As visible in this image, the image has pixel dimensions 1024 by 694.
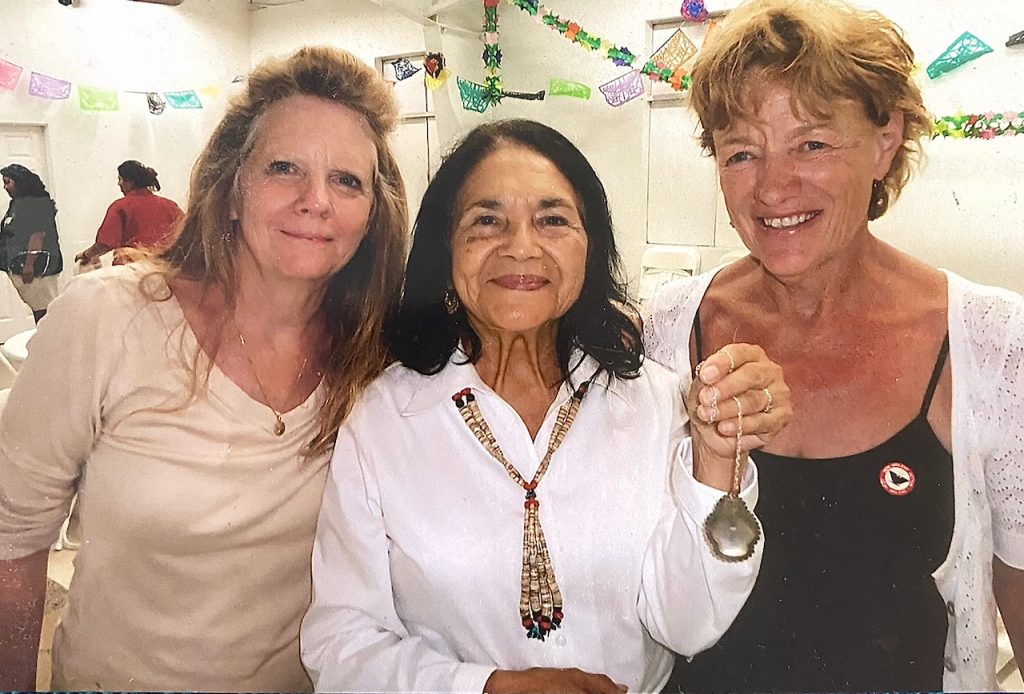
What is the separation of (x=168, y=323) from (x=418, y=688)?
A: 434 millimetres

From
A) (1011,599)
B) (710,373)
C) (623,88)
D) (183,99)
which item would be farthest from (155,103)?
(1011,599)

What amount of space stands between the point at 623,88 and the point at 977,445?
46 cm

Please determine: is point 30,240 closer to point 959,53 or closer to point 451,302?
point 451,302

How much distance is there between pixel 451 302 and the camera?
0.73 metres

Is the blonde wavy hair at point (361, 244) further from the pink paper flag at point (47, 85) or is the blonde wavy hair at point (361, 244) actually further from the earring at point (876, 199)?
the earring at point (876, 199)

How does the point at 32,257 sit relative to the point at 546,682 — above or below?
above

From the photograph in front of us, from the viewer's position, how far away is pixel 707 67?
651 mm

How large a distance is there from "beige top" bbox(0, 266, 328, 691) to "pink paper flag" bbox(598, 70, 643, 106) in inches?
16.3

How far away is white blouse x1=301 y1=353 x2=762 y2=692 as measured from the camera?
2.34ft

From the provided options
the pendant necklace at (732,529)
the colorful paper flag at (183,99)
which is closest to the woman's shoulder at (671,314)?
the pendant necklace at (732,529)

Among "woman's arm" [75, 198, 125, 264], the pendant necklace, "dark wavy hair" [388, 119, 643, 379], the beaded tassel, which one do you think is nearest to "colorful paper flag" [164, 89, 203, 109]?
"woman's arm" [75, 198, 125, 264]

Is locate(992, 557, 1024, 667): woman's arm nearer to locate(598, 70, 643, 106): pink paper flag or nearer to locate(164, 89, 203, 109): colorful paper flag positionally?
locate(598, 70, 643, 106): pink paper flag

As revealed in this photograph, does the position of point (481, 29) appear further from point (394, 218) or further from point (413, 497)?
point (413, 497)

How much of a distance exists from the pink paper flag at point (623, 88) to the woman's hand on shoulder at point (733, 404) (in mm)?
252
